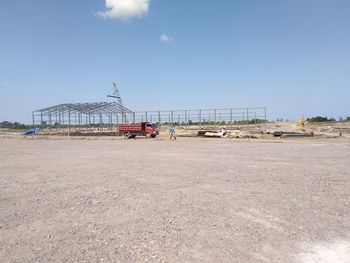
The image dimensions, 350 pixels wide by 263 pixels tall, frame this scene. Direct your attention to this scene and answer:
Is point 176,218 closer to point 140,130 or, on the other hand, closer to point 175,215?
point 175,215

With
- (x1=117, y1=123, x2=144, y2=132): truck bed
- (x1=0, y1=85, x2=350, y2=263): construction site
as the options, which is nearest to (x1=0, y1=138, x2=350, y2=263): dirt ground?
(x1=0, y1=85, x2=350, y2=263): construction site

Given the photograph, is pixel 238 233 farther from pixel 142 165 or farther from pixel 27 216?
pixel 142 165

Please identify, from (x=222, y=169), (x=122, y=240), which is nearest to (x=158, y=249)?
(x=122, y=240)

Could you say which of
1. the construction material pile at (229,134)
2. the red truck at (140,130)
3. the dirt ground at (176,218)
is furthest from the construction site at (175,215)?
the red truck at (140,130)

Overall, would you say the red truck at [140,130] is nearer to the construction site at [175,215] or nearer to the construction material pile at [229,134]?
the construction material pile at [229,134]

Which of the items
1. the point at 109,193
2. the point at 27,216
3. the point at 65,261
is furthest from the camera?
the point at 109,193

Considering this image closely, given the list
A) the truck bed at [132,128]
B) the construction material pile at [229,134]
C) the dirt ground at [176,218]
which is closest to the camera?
the dirt ground at [176,218]

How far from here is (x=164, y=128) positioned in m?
39.8

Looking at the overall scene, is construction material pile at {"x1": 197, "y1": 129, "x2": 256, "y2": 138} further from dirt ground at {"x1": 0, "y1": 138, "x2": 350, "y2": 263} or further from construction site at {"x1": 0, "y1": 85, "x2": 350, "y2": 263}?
dirt ground at {"x1": 0, "y1": 138, "x2": 350, "y2": 263}

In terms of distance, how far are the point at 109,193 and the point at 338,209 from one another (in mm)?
4692

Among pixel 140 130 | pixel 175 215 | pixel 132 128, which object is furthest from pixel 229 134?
pixel 175 215

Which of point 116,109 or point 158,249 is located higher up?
point 116,109

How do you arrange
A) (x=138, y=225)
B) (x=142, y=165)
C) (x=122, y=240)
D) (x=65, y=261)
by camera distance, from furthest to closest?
(x=142, y=165) < (x=138, y=225) < (x=122, y=240) < (x=65, y=261)

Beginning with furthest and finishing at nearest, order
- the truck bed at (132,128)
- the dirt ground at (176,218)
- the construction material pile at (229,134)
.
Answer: the truck bed at (132,128) < the construction material pile at (229,134) < the dirt ground at (176,218)
